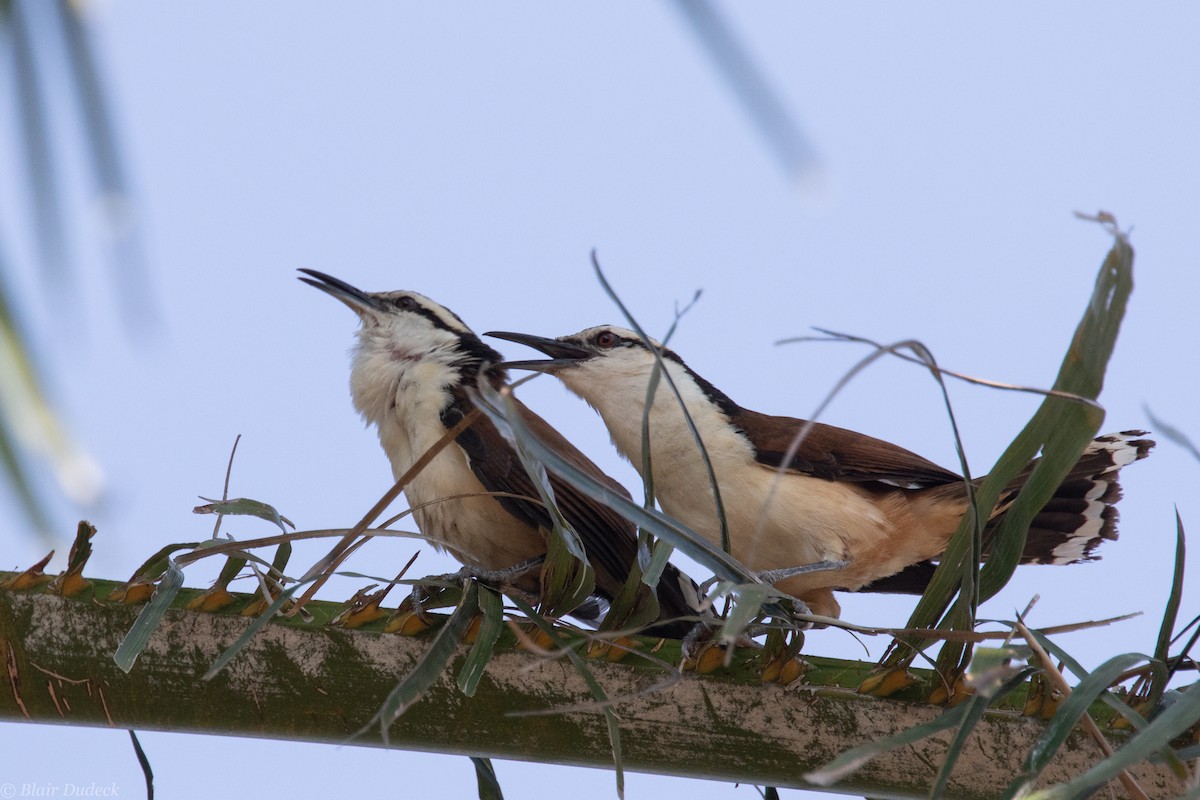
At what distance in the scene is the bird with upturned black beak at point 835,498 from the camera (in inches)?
155

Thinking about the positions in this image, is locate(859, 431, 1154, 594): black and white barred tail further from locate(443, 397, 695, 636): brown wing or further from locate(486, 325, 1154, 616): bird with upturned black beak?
locate(443, 397, 695, 636): brown wing

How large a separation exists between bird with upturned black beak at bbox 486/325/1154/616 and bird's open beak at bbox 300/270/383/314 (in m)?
0.84

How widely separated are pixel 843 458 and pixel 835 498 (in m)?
0.23

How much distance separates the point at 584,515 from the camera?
3.85 meters

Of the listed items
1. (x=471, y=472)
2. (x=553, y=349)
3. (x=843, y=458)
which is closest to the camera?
(x=471, y=472)

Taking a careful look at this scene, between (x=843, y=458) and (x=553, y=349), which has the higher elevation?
(x=553, y=349)

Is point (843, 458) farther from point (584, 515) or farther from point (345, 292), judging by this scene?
point (345, 292)

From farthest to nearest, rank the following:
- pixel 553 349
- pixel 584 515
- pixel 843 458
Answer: pixel 553 349 → pixel 843 458 → pixel 584 515

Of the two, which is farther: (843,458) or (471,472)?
(843,458)

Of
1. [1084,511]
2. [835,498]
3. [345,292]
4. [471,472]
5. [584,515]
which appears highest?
[345,292]

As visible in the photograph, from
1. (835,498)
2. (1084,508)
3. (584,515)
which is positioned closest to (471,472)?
(584,515)

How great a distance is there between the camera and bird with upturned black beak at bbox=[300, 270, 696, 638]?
152 inches

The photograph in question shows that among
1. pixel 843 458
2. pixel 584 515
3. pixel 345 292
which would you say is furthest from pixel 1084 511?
pixel 345 292

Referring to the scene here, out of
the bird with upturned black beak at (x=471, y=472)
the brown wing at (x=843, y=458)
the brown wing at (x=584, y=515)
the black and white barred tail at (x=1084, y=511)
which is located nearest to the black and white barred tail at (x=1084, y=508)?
the black and white barred tail at (x=1084, y=511)
